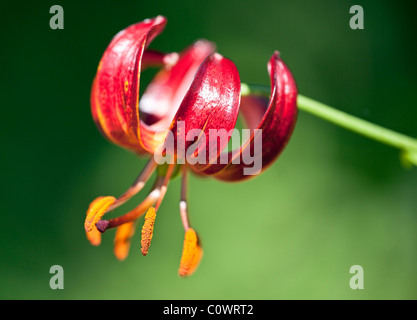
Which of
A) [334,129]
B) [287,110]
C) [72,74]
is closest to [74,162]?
[72,74]

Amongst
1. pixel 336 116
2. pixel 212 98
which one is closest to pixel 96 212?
pixel 212 98

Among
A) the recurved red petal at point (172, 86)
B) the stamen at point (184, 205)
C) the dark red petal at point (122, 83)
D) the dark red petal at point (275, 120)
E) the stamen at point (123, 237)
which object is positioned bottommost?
the stamen at point (123, 237)

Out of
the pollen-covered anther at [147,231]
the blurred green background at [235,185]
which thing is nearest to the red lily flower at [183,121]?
the pollen-covered anther at [147,231]

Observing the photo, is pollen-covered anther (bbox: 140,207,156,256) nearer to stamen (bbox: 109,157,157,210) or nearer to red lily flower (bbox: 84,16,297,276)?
red lily flower (bbox: 84,16,297,276)

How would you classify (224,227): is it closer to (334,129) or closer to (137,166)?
(137,166)

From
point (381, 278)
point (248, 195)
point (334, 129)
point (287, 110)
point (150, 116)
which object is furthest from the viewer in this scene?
point (334, 129)

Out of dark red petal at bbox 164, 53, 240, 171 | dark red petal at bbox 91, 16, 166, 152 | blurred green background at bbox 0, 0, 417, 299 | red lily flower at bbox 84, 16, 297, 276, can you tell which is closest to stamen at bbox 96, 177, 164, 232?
red lily flower at bbox 84, 16, 297, 276

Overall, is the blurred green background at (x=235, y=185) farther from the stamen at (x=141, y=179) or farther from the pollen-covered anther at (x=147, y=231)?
the pollen-covered anther at (x=147, y=231)
